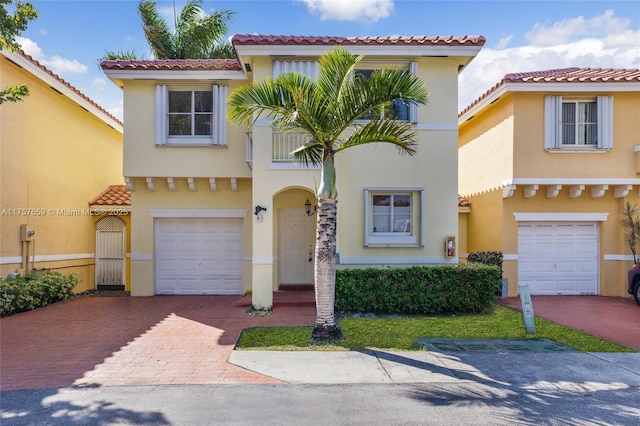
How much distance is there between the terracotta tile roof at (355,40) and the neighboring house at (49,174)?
21.9 feet

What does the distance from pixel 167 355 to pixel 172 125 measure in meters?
7.44

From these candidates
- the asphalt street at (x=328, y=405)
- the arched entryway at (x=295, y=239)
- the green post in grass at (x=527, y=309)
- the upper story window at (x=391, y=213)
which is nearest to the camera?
the asphalt street at (x=328, y=405)

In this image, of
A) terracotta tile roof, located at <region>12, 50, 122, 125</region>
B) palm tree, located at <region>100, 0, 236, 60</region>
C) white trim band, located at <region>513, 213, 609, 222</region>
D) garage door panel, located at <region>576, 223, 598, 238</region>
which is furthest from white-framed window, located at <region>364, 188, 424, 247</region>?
palm tree, located at <region>100, 0, 236, 60</region>

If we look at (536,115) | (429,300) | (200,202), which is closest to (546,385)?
(429,300)

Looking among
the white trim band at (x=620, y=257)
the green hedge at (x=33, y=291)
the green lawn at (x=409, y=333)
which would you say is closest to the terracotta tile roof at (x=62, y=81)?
the green hedge at (x=33, y=291)

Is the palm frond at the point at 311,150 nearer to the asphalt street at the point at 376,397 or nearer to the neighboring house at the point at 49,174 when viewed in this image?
the asphalt street at the point at 376,397

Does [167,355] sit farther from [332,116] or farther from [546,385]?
[546,385]

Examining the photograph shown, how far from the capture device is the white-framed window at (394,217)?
10234 mm

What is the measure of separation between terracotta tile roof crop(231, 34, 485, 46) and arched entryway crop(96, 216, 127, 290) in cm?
814

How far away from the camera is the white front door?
12.4 metres

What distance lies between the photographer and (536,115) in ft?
38.7

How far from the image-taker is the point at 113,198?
14.1 metres

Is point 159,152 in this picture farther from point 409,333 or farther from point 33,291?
point 409,333

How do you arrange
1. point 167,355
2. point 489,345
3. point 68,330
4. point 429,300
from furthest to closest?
1. point 429,300
2. point 68,330
3. point 489,345
4. point 167,355
